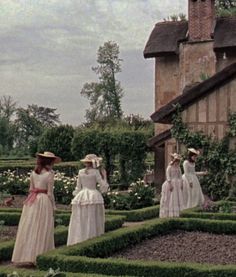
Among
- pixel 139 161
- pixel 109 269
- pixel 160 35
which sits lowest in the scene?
pixel 109 269

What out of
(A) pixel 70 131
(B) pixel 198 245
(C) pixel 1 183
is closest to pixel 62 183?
(C) pixel 1 183

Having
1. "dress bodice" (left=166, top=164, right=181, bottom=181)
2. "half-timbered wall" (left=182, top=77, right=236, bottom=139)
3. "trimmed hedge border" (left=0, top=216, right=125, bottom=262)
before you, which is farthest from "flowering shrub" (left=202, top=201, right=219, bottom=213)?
"half-timbered wall" (left=182, top=77, right=236, bottom=139)

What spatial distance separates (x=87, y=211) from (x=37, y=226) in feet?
4.43

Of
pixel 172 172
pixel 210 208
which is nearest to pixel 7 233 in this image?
pixel 172 172

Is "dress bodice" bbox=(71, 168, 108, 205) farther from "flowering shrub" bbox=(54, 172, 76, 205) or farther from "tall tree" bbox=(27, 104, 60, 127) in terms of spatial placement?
"tall tree" bbox=(27, 104, 60, 127)

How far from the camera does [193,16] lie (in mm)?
27188

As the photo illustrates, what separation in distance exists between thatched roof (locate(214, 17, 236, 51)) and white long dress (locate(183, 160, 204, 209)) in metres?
10.4

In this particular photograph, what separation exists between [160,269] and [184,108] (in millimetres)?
13409

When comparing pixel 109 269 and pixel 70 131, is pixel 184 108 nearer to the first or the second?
pixel 109 269

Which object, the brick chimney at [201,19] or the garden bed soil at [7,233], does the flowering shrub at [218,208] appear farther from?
the brick chimney at [201,19]

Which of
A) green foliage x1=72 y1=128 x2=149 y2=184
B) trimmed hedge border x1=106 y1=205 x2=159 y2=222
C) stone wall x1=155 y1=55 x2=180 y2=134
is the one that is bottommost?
trimmed hedge border x1=106 y1=205 x2=159 y2=222

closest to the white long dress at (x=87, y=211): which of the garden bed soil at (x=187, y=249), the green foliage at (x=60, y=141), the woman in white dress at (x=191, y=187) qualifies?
the garden bed soil at (x=187, y=249)

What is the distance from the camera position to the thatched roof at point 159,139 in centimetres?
2509

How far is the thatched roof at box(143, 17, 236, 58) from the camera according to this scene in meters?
26.3
